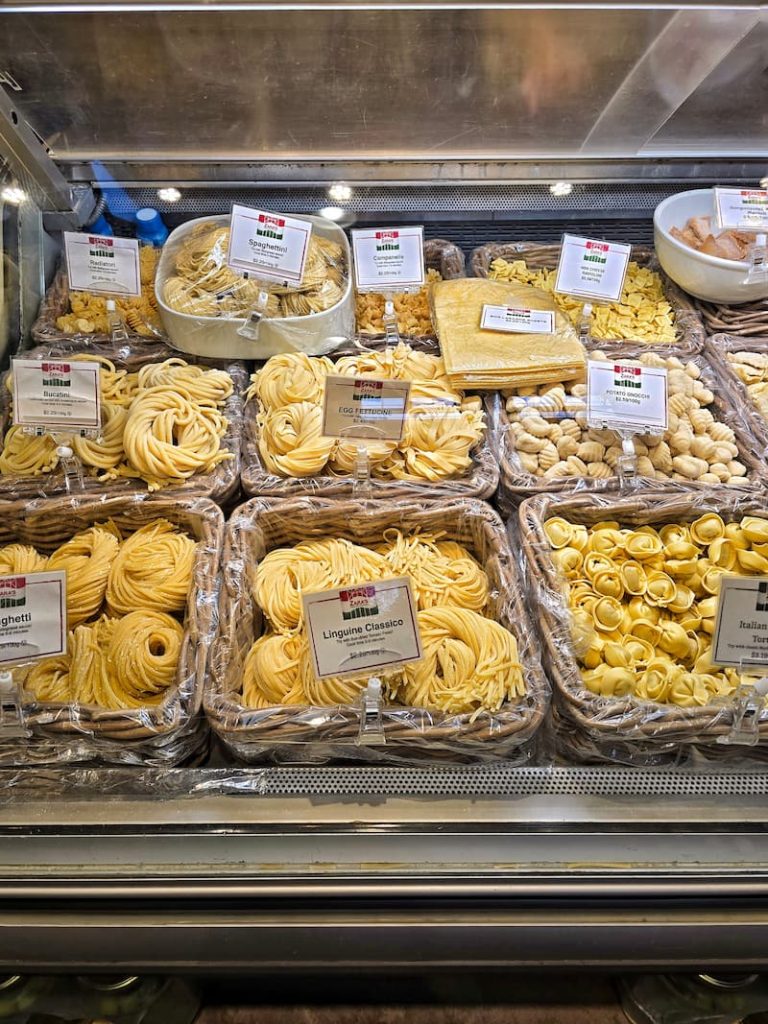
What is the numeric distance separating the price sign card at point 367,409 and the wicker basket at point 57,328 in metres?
0.88

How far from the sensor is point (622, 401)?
7.06 ft

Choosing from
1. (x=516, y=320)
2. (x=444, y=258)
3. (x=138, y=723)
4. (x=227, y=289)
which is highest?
(x=444, y=258)

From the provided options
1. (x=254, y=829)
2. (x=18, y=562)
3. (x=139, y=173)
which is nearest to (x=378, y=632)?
(x=254, y=829)

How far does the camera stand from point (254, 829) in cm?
152

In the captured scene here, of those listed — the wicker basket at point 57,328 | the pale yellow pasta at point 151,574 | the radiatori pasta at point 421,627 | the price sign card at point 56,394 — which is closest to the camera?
the radiatori pasta at point 421,627

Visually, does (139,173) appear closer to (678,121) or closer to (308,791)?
(678,121)

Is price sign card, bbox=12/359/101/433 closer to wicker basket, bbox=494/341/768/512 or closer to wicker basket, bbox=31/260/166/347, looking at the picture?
wicker basket, bbox=31/260/166/347

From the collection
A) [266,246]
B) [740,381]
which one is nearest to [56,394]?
[266,246]

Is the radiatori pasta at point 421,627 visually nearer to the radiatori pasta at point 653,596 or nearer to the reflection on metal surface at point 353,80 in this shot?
the radiatori pasta at point 653,596

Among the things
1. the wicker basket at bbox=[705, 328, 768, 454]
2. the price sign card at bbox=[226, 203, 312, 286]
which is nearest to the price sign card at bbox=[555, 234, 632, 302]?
the wicker basket at bbox=[705, 328, 768, 454]

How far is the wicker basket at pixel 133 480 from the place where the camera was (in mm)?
2080

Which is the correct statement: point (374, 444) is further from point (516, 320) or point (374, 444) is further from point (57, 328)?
point (57, 328)

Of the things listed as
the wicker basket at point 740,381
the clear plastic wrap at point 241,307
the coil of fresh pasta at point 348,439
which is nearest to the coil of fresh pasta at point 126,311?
the clear plastic wrap at point 241,307

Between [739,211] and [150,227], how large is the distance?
2035 mm
